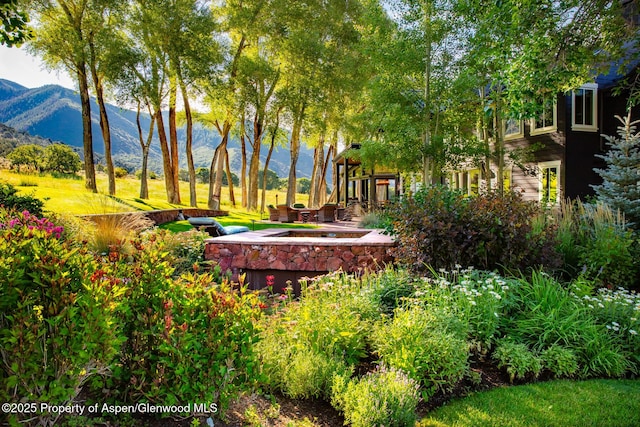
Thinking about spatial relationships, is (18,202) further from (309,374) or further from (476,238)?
(476,238)

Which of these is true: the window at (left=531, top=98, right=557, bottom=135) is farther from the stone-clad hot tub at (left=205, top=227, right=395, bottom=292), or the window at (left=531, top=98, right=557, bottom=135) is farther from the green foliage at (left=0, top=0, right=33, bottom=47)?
the green foliage at (left=0, top=0, right=33, bottom=47)

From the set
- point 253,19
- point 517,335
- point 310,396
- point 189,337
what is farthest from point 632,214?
point 253,19

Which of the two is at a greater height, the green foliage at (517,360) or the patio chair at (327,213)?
the patio chair at (327,213)

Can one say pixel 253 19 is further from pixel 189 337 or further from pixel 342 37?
pixel 189 337

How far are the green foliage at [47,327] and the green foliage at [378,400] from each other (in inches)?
57.1

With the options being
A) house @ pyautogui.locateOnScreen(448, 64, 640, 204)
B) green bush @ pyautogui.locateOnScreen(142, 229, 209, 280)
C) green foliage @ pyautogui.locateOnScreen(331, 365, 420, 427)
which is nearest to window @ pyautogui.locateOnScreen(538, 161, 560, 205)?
house @ pyautogui.locateOnScreen(448, 64, 640, 204)

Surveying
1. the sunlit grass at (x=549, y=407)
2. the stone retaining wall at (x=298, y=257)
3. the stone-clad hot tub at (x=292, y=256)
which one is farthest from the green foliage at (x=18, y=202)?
the sunlit grass at (x=549, y=407)

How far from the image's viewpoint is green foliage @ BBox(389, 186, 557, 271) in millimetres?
4770

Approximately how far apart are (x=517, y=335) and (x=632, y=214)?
16.3 ft

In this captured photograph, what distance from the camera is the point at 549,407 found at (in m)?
2.81

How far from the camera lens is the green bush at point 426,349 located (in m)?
2.92

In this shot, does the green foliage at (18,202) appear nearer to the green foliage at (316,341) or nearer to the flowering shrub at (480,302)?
the green foliage at (316,341)

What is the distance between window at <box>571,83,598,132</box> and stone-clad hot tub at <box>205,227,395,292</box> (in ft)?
35.5

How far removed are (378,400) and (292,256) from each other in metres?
3.87
